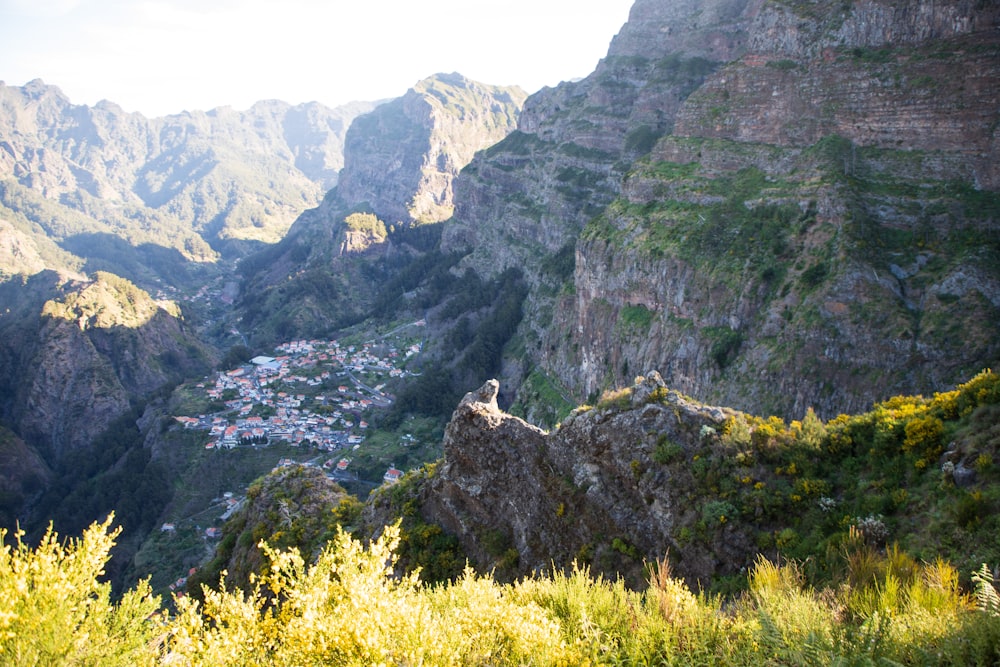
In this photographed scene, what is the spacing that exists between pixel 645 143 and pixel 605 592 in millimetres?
70974

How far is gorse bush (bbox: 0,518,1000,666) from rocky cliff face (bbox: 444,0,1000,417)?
23342 millimetres

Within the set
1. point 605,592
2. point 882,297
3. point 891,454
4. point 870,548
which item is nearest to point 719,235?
point 882,297

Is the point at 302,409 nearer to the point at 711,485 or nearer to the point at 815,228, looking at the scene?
the point at 815,228

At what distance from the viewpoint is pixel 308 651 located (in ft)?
25.8

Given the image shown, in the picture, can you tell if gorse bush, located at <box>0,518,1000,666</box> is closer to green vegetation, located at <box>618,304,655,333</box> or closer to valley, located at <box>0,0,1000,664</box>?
valley, located at <box>0,0,1000,664</box>

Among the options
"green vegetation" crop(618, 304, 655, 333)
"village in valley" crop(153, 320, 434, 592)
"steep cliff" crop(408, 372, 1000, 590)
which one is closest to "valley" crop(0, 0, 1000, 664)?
"steep cliff" crop(408, 372, 1000, 590)

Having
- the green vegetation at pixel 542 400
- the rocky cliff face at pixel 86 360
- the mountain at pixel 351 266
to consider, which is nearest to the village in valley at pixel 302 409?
the green vegetation at pixel 542 400

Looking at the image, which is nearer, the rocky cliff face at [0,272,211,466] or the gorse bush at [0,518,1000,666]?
the gorse bush at [0,518,1000,666]

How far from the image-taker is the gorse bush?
7.41m

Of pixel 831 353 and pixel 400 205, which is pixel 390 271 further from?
pixel 831 353

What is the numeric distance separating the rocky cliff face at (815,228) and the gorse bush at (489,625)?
76.6 feet

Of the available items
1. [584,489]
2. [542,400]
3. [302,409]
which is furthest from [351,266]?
[584,489]

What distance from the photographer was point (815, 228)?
35.4 m

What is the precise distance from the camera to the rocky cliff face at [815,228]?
30.0 m
